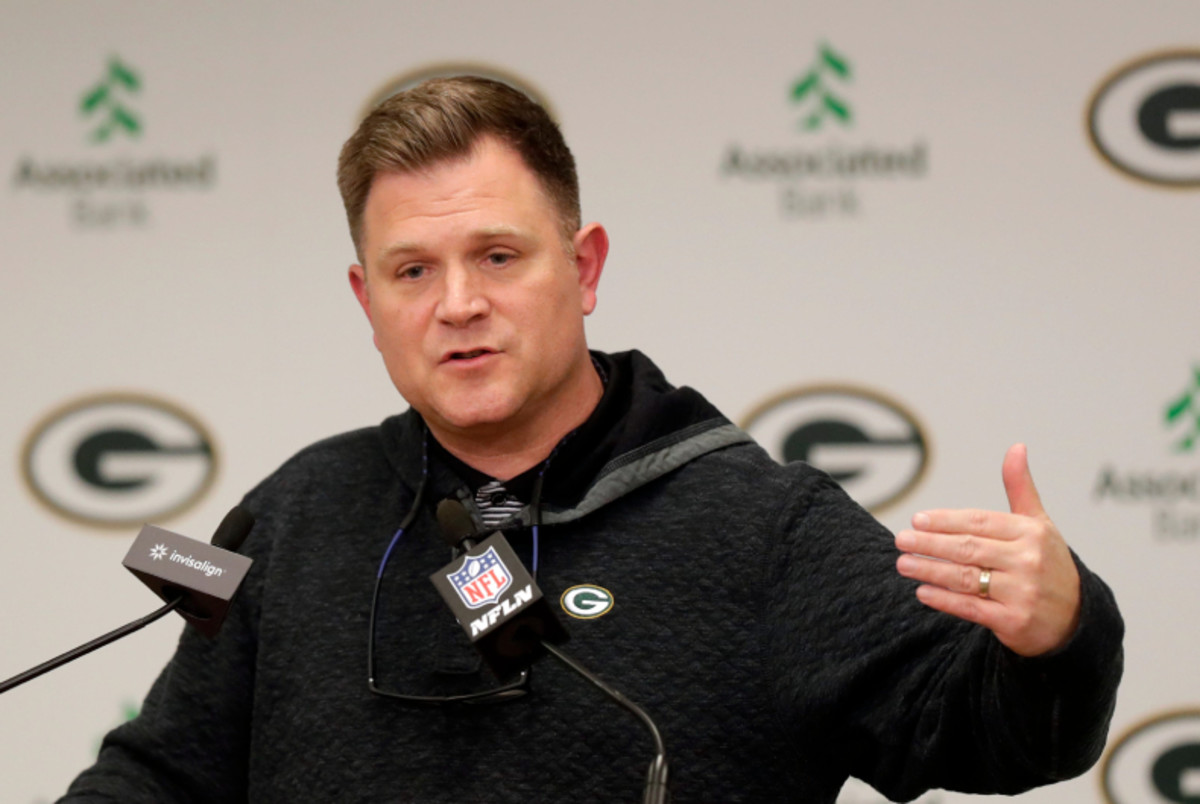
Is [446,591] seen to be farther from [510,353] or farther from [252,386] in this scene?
[252,386]

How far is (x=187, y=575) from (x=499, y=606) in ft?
1.16

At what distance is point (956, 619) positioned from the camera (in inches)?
55.2

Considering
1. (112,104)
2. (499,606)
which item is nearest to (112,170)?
(112,104)

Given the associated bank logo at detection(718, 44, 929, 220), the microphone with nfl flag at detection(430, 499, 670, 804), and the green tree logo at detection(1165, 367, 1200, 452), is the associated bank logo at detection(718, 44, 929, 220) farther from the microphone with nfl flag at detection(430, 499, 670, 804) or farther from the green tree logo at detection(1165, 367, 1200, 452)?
the microphone with nfl flag at detection(430, 499, 670, 804)

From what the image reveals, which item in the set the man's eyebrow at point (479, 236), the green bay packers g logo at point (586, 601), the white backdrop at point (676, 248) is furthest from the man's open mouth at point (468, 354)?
the white backdrop at point (676, 248)

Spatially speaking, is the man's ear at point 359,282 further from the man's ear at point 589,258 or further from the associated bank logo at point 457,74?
the associated bank logo at point 457,74

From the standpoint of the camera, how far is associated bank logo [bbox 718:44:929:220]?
104 inches

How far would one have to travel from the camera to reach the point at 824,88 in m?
2.65

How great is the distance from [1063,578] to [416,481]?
0.88 metres

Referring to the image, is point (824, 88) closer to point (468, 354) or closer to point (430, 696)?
point (468, 354)

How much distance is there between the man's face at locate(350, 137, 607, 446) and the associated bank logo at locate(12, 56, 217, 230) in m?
1.22

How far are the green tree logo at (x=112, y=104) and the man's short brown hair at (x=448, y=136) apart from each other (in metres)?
1.22

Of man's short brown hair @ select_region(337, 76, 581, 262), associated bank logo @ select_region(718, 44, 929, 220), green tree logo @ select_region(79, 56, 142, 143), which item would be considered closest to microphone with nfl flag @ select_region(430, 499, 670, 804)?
man's short brown hair @ select_region(337, 76, 581, 262)

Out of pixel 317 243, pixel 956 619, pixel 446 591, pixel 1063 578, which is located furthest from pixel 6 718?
pixel 1063 578
